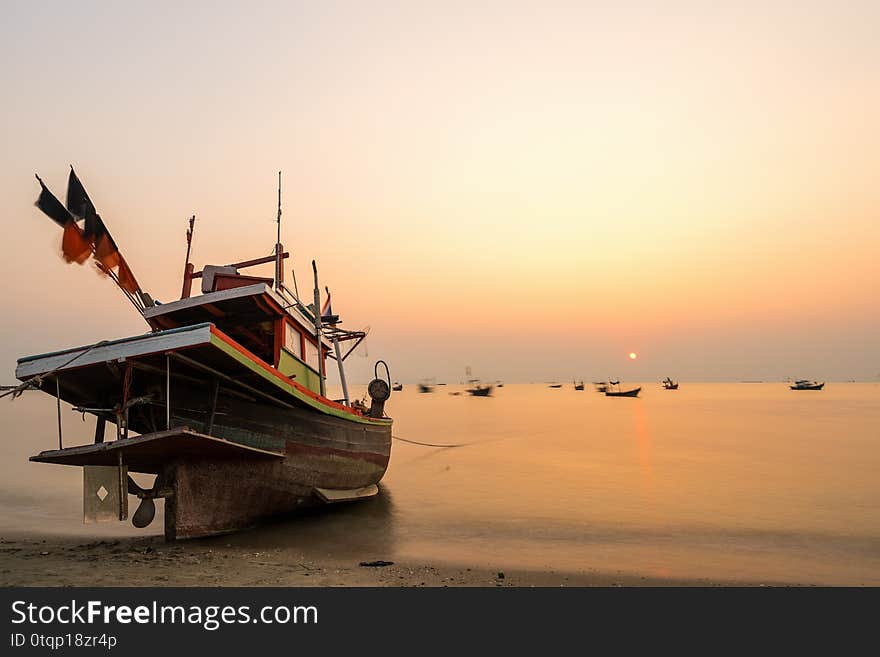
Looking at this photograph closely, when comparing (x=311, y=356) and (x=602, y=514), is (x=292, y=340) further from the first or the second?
(x=602, y=514)

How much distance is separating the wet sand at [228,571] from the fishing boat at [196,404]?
33.7 inches

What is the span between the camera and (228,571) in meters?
8.09

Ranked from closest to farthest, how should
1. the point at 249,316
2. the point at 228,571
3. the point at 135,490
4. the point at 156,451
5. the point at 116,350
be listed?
the point at 228,571, the point at 116,350, the point at 156,451, the point at 135,490, the point at 249,316

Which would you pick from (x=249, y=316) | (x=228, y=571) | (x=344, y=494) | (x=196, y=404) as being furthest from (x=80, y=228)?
(x=344, y=494)

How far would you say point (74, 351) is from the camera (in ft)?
29.8

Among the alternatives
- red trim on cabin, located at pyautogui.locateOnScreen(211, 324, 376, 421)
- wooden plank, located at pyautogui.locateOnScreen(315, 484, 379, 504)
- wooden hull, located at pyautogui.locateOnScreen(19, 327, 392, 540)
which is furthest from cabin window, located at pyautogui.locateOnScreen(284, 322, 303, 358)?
wooden plank, located at pyautogui.locateOnScreen(315, 484, 379, 504)

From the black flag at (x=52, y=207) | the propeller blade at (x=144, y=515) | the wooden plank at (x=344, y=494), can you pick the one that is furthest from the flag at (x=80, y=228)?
the wooden plank at (x=344, y=494)

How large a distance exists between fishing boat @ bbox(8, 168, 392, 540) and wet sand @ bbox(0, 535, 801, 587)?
86cm

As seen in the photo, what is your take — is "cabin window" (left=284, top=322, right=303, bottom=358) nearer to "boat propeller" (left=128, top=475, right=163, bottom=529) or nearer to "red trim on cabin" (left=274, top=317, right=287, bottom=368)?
"red trim on cabin" (left=274, top=317, right=287, bottom=368)

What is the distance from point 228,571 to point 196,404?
346cm

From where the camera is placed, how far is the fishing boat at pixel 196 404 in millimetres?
9086

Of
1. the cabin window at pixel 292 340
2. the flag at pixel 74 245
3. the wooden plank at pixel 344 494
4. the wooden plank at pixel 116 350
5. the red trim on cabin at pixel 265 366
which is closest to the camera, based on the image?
the wooden plank at pixel 116 350

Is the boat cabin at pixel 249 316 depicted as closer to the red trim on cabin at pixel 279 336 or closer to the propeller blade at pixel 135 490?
the red trim on cabin at pixel 279 336
